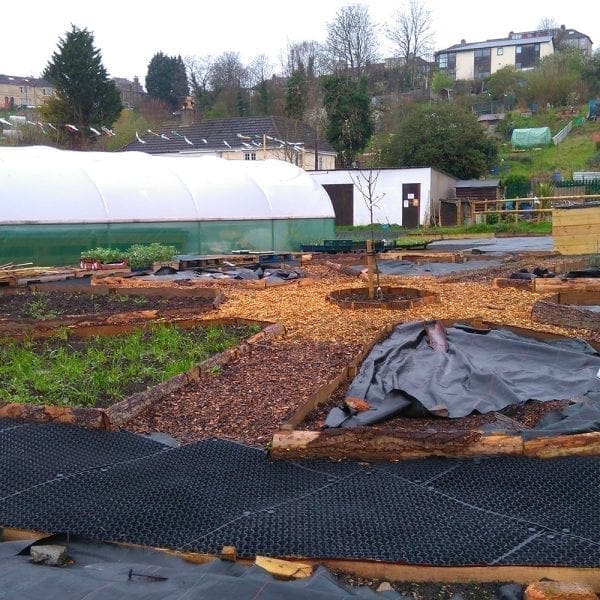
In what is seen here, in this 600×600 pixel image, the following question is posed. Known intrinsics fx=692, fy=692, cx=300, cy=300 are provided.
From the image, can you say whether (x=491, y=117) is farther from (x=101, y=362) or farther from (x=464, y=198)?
(x=101, y=362)

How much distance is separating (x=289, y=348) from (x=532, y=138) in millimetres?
42336

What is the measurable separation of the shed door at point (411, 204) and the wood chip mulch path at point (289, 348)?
61.9 feet

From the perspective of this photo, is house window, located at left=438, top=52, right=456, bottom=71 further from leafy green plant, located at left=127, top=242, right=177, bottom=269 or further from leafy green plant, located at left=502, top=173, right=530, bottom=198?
leafy green plant, located at left=127, top=242, right=177, bottom=269

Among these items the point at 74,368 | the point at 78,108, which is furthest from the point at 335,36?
the point at 74,368

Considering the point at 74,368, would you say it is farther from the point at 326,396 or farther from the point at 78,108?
the point at 78,108

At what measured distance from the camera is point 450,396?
16.9ft

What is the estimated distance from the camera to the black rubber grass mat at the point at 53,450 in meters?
3.86

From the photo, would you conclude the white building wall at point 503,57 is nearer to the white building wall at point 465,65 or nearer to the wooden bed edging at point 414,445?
the white building wall at point 465,65

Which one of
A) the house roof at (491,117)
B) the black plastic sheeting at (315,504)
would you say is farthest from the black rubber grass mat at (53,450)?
the house roof at (491,117)

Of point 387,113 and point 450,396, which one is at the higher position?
point 387,113

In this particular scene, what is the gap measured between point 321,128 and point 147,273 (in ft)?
97.0

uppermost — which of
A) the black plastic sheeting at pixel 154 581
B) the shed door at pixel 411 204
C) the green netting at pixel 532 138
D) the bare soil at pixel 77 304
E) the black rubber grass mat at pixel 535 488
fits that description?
the green netting at pixel 532 138

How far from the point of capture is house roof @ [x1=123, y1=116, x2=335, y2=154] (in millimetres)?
35875

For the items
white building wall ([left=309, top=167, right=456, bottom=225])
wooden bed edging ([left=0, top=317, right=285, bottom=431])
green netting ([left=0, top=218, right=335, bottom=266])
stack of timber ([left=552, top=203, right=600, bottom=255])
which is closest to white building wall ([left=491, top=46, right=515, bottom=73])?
white building wall ([left=309, top=167, right=456, bottom=225])
